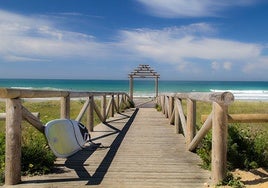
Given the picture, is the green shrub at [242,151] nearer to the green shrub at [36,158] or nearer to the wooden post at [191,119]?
the wooden post at [191,119]

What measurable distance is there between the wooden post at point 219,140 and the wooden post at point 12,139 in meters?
2.43

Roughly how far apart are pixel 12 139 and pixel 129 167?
184cm

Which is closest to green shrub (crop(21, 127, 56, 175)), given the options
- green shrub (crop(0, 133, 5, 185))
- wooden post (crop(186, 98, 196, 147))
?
green shrub (crop(0, 133, 5, 185))

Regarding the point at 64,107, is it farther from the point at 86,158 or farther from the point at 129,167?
the point at 129,167

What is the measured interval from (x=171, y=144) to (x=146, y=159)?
1.64 meters

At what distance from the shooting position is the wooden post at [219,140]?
4195 millimetres

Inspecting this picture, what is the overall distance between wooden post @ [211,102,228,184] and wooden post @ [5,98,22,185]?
243 cm

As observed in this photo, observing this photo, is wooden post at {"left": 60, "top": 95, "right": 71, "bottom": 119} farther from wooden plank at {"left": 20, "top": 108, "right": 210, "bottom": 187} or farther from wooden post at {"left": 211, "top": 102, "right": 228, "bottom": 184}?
wooden post at {"left": 211, "top": 102, "right": 228, "bottom": 184}

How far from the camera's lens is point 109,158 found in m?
5.81

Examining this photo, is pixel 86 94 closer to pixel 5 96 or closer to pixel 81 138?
pixel 81 138

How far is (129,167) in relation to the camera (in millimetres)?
5199

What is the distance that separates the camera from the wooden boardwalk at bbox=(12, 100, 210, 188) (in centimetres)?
438

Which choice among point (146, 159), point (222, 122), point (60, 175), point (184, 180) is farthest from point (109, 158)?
point (222, 122)

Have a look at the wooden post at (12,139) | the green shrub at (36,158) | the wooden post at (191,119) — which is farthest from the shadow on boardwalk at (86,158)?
the wooden post at (191,119)
